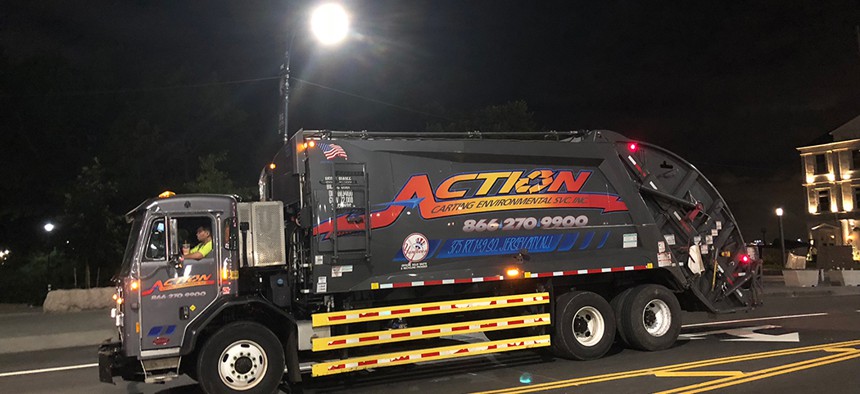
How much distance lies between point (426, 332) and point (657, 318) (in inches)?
167

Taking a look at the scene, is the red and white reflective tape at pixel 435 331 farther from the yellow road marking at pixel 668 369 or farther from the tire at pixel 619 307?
the tire at pixel 619 307

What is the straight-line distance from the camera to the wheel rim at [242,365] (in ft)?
24.2

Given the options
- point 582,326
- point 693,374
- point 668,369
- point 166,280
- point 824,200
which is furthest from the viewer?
point 824,200

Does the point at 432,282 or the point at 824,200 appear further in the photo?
the point at 824,200

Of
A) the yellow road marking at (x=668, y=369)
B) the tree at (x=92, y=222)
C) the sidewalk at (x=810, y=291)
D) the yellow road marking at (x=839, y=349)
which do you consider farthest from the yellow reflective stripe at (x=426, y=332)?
the sidewalk at (x=810, y=291)

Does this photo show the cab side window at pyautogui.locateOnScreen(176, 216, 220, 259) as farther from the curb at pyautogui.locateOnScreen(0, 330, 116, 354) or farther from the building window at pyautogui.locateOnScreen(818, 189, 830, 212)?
the building window at pyautogui.locateOnScreen(818, 189, 830, 212)

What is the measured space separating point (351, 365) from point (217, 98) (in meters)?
23.4

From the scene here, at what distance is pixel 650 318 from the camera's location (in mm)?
10414

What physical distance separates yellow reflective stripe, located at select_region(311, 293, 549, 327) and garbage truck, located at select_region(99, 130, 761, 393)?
0.02m

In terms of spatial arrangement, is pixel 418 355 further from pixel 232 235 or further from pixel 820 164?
pixel 820 164

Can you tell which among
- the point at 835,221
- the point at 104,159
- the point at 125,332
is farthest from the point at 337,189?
the point at 835,221

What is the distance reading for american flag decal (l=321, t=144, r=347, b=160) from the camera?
324 inches

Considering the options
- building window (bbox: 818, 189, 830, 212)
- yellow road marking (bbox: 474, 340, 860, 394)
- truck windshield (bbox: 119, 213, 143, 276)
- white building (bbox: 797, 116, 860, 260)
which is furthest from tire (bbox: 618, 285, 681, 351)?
building window (bbox: 818, 189, 830, 212)

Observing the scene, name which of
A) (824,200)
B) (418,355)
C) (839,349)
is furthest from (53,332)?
(824,200)
